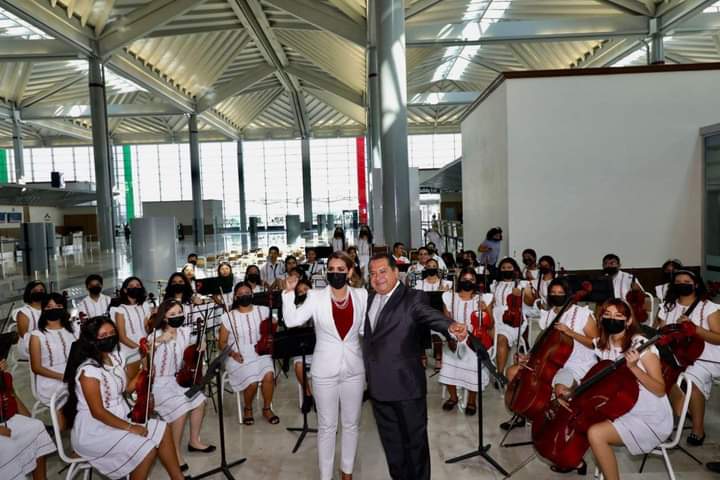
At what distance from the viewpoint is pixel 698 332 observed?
15.0 ft

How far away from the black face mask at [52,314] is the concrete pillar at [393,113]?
8.74m

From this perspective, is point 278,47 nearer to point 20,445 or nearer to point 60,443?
point 20,445

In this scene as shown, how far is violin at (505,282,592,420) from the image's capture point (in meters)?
3.64

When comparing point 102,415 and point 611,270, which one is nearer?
point 102,415

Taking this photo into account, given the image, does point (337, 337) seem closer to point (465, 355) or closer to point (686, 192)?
point (465, 355)

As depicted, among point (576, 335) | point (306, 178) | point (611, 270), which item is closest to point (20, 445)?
point (576, 335)

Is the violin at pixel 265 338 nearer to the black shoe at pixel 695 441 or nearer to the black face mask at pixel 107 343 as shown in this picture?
the black face mask at pixel 107 343

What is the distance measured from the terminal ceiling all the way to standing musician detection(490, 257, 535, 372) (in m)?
12.8

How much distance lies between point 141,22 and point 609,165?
17.2m

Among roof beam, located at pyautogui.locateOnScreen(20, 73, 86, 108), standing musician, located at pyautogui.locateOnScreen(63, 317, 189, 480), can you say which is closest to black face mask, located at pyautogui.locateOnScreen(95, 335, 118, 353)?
standing musician, located at pyautogui.locateOnScreen(63, 317, 189, 480)

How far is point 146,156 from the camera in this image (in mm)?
47719

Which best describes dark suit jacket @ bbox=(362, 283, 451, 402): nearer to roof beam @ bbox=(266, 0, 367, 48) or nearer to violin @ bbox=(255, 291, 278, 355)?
violin @ bbox=(255, 291, 278, 355)

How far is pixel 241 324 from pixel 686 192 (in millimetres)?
10643

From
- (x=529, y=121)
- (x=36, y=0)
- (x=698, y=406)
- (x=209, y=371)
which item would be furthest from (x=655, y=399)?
(x=36, y=0)
